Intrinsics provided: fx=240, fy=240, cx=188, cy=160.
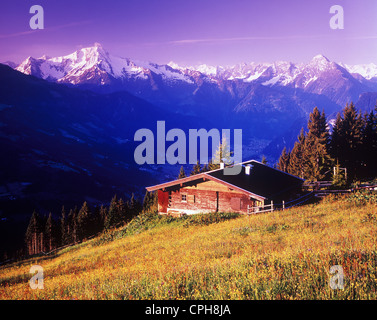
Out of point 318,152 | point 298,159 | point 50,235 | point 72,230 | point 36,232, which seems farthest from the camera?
point 36,232

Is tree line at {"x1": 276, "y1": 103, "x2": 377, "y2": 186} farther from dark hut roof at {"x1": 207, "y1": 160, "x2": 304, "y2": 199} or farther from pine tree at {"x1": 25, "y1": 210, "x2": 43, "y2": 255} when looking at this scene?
pine tree at {"x1": 25, "y1": 210, "x2": 43, "y2": 255}

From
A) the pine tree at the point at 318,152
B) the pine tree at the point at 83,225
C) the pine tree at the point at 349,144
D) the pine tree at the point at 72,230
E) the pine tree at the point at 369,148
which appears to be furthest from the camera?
the pine tree at the point at 72,230

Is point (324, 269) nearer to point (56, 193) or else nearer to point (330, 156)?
point (330, 156)

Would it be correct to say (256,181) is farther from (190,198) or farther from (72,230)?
(72,230)

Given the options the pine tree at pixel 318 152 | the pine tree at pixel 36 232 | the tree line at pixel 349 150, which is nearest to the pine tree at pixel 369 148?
the tree line at pixel 349 150

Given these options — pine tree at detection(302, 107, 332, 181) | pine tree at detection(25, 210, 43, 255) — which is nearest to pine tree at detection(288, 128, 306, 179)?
pine tree at detection(302, 107, 332, 181)

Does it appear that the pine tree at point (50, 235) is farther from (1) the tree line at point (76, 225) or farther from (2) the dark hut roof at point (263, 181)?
(2) the dark hut roof at point (263, 181)

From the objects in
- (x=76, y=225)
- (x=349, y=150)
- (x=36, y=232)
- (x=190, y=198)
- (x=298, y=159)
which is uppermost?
(x=298, y=159)

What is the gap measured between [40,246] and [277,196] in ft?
239

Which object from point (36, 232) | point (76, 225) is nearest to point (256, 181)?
point (76, 225)

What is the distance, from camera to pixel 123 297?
5.60 meters

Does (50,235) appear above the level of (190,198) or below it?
below

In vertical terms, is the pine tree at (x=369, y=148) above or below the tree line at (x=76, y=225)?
above
